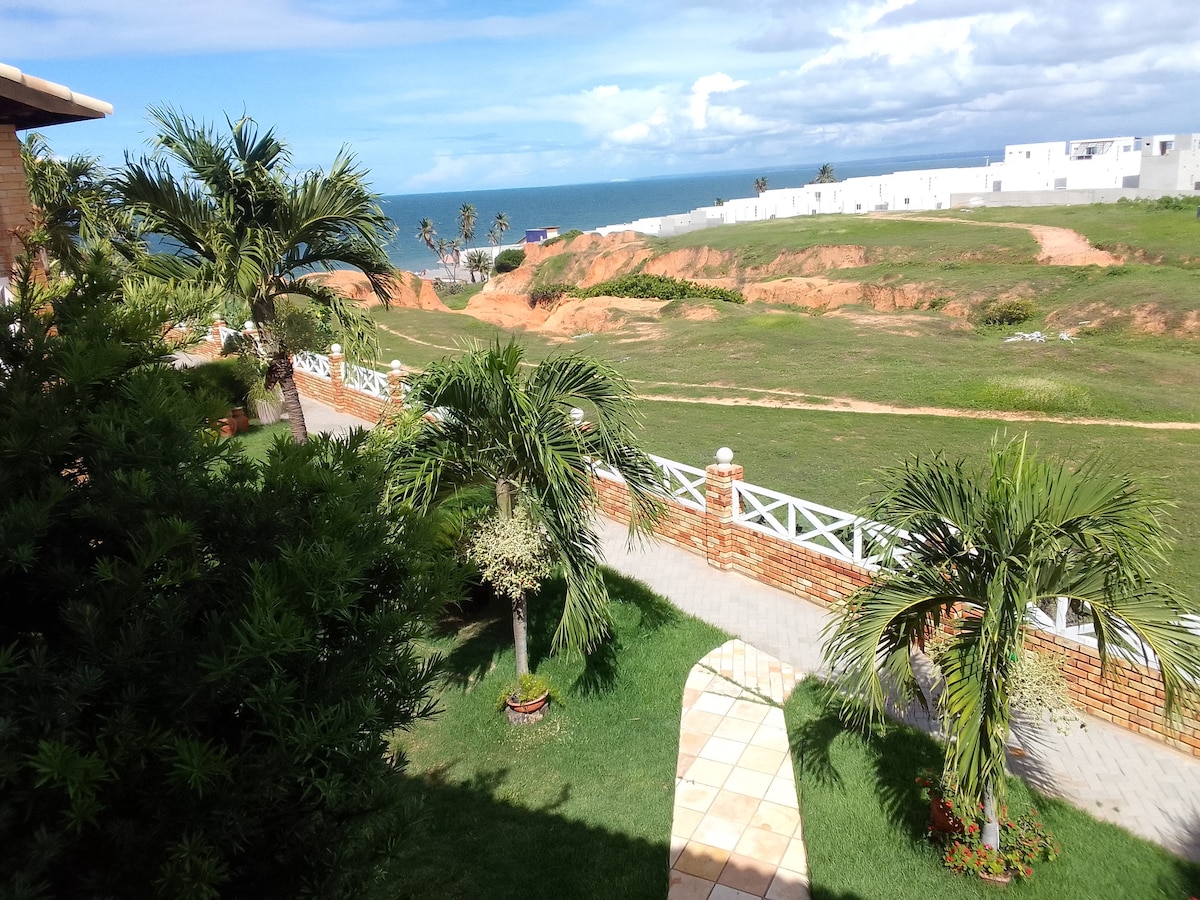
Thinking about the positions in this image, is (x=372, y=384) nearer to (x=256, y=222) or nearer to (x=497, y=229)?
(x=256, y=222)

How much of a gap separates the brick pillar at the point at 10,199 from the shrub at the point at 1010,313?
33.5 metres

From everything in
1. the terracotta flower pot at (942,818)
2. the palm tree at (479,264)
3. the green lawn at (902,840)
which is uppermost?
the terracotta flower pot at (942,818)

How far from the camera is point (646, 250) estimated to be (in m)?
62.4

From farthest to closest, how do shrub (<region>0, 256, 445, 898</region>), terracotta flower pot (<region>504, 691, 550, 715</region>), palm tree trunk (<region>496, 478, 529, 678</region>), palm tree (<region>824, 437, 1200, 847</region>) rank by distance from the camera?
terracotta flower pot (<region>504, 691, 550, 715</region>)
palm tree trunk (<region>496, 478, 529, 678</region>)
palm tree (<region>824, 437, 1200, 847</region>)
shrub (<region>0, 256, 445, 898</region>)

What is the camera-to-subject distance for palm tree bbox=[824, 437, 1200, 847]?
15.1ft

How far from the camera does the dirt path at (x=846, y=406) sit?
53.1ft

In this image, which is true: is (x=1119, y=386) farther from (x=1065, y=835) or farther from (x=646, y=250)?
(x=646, y=250)

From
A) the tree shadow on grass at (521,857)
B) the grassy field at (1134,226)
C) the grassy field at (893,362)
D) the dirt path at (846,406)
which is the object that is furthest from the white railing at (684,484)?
the grassy field at (1134,226)

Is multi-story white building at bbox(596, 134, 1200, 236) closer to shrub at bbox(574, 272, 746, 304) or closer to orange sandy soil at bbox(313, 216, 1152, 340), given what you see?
orange sandy soil at bbox(313, 216, 1152, 340)

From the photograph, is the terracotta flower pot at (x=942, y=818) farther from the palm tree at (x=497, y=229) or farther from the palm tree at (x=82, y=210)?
the palm tree at (x=497, y=229)

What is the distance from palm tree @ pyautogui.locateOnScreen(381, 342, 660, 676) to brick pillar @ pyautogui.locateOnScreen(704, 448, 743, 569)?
306 centimetres

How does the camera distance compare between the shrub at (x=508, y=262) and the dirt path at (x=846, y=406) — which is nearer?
the dirt path at (x=846, y=406)

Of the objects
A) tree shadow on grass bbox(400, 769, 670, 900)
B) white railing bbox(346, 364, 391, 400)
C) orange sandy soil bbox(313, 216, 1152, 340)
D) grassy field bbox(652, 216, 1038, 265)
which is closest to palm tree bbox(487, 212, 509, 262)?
orange sandy soil bbox(313, 216, 1152, 340)

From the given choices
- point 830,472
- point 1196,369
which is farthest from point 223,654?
point 1196,369
